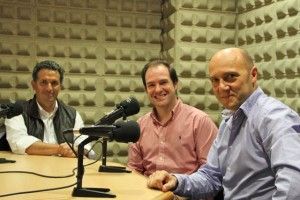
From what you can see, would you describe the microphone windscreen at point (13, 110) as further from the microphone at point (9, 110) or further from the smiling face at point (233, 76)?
the smiling face at point (233, 76)

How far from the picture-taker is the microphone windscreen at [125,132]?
1.72 meters

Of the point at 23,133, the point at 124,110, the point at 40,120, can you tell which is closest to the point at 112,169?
the point at 124,110

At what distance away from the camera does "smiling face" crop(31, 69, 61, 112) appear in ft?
11.4

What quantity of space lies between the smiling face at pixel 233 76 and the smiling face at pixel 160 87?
1.04 m

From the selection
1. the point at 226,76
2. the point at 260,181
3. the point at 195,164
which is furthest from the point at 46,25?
the point at 260,181

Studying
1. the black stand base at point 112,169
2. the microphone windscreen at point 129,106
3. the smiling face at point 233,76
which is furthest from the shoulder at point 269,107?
the black stand base at point 112,169

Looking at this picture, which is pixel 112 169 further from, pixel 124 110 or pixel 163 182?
pixel 163 182

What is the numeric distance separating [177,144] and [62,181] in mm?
1055

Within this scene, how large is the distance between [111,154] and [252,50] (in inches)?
70.9

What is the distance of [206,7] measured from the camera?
4.45 meters

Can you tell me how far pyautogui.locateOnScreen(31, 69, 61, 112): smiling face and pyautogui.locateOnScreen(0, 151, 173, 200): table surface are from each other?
0.87m

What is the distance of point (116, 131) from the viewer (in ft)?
5.64

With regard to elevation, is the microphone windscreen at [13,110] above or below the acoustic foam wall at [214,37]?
below

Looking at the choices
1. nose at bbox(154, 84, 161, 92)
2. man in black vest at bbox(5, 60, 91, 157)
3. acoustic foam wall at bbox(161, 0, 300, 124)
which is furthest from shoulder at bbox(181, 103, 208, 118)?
acoustic foam wall at bbox(161, 0, 300, 124)
